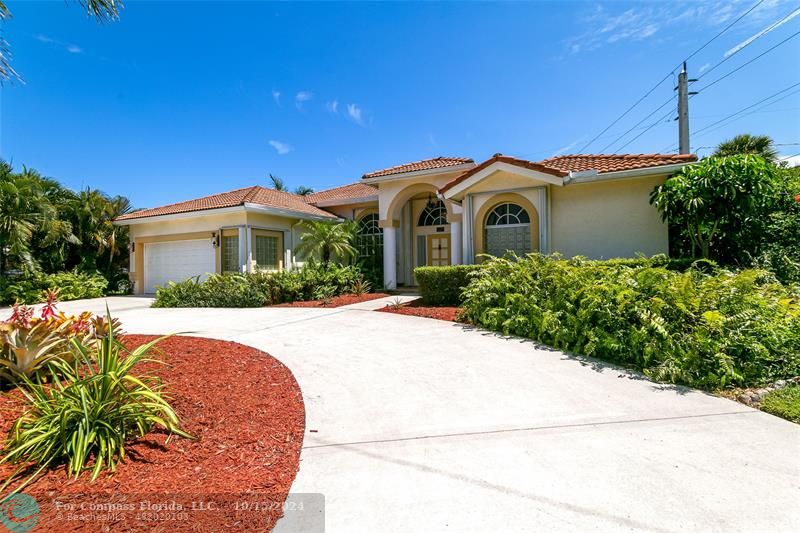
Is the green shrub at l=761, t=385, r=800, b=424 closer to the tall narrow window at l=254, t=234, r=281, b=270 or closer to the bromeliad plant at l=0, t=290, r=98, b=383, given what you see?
the bromeliad plant at l=0, t=290, r=98, b=383

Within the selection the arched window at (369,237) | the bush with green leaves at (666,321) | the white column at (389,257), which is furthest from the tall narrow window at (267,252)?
the bush with green leaves at (666,321)

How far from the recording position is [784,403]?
3.81 metres

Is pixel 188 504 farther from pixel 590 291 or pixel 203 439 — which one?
pixel 590 291

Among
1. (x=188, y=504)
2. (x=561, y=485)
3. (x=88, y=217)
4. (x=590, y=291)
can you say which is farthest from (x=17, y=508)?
(x=88, y=217)

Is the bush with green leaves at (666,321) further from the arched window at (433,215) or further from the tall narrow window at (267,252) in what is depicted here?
the tall narrow window at (267,252)

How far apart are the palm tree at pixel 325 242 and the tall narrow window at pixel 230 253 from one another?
2.67m

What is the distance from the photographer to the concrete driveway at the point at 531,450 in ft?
7.59

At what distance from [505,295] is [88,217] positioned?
68.2 feet

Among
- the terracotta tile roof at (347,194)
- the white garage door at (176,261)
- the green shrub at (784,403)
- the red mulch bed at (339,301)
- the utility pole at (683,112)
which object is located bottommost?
the green shrub at (784,403)

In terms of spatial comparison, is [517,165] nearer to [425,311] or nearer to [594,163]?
[594,163]

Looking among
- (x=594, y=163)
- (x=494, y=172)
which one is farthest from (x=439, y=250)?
(x=594, y=163)

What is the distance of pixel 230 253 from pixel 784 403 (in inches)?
657

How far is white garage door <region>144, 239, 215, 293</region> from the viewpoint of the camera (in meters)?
16.2

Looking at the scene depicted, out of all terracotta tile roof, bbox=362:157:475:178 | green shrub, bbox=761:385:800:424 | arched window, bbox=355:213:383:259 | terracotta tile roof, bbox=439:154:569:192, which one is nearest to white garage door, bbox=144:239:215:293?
arched window, bbox=355:213:383:259
